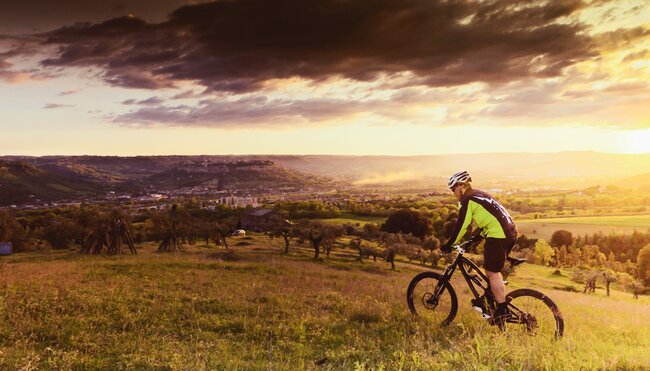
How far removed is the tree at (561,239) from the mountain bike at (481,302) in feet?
462

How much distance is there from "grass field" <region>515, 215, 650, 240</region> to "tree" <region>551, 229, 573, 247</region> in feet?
7.14

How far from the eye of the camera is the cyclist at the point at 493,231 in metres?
9.49

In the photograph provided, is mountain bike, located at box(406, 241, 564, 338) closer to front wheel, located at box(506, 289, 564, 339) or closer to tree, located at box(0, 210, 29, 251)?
front wheel, located at box(506, 289, 564, 339)

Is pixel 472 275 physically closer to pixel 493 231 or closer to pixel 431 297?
pixel 493 231

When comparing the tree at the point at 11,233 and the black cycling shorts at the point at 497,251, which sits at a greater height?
the black cycling shorts at the point at 497,251

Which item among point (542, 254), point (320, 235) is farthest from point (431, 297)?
point (542, 254)

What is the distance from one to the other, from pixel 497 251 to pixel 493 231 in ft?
1.50

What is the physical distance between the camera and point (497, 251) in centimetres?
954

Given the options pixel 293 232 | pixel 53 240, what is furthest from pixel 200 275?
pixel 53 240

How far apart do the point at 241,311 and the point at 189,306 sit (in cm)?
180

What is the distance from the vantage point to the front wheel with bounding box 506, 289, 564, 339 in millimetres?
9281

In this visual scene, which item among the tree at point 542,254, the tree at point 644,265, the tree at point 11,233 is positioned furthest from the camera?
the tree at point 542,254

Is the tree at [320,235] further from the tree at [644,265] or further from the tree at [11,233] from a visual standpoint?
the tree at [644,265]

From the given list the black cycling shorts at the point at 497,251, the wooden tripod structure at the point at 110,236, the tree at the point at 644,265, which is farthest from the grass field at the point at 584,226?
the black cycling shorts at the point at 497,251
